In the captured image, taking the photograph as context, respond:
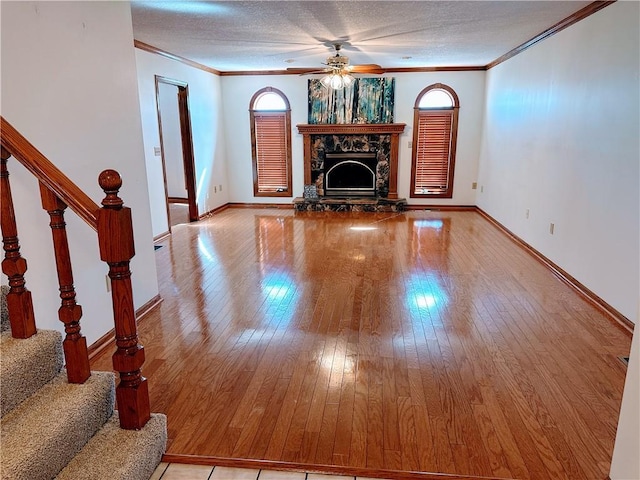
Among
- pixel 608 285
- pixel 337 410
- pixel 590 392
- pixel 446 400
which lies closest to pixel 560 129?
pixel 608 285

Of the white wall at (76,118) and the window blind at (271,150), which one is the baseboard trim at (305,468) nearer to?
the white wall at (76,118)

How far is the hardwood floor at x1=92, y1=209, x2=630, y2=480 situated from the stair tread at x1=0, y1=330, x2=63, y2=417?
0.61m

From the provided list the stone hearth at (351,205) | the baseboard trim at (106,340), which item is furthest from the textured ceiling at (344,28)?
the baseboard trim at (106,340)

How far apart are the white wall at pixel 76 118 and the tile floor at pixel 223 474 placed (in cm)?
108

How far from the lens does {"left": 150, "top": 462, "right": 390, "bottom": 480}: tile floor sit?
177 centimetres

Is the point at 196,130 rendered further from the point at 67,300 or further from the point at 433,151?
the point at 67,300

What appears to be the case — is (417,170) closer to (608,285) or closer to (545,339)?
(608,285)

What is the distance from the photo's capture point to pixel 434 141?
24.8 feet

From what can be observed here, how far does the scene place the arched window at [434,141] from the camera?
743cm

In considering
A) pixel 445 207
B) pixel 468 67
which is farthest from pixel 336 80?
pixel 445 207

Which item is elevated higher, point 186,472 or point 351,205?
point 351,205

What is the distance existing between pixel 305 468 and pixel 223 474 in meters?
0.35

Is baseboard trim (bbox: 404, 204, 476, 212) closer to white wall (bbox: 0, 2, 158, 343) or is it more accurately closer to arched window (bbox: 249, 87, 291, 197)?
arched window (bbox: 249, 87, 291, 197)

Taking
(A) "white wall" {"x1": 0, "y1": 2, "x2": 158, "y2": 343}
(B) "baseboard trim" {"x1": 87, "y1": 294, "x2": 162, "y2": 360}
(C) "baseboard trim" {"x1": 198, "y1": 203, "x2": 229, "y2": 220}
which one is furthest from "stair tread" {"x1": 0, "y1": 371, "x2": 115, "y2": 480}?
A: (C) "baseboard trim" {"x1": 198, "y1": 203, "x2": 229, "y2": 220}
